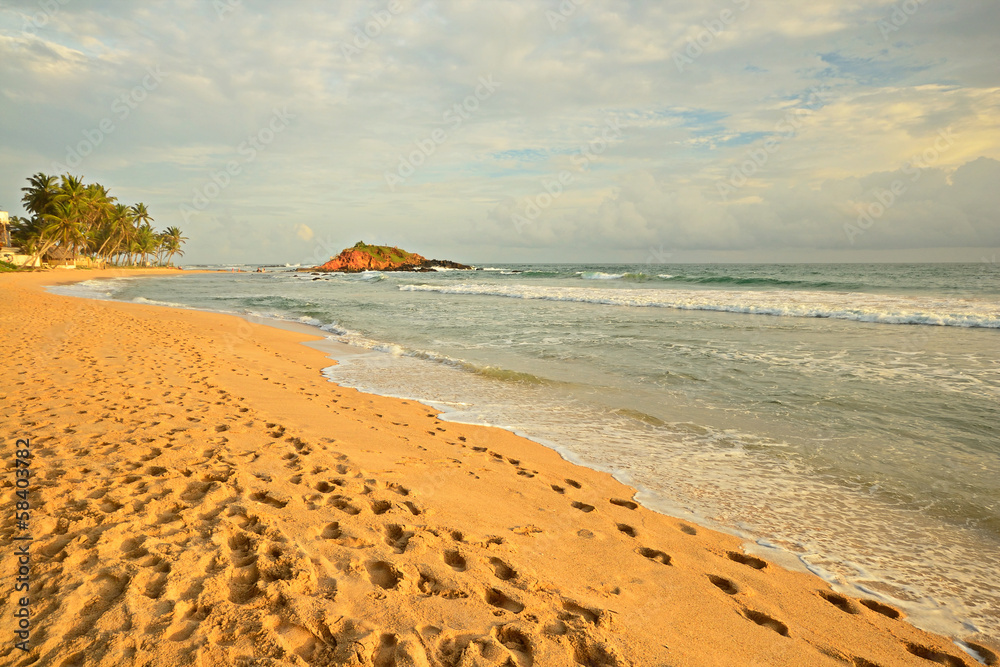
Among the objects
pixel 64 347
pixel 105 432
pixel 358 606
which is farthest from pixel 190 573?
pixel 64 347

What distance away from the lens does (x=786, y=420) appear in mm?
6852

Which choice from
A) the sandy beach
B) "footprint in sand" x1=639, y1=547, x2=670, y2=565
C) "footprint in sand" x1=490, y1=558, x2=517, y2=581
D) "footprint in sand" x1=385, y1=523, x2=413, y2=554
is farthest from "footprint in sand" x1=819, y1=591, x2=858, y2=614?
"footprint in sand" x1=385, y1=523, x2=413, y2=554

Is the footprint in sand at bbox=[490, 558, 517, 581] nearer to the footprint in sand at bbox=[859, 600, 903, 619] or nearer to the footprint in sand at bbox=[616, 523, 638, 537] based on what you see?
the footprint in sand at bbox=[616, 523, 638, 537]

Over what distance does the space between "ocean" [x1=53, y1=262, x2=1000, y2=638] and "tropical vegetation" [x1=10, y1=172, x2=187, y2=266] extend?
65.5m

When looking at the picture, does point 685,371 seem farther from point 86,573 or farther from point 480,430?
point 86,573

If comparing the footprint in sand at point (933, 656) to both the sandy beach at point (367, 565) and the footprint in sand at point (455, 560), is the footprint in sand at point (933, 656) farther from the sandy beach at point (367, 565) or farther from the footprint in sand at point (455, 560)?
the footprint in sand at point (455, 560)

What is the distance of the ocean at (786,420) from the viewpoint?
3.84 metres

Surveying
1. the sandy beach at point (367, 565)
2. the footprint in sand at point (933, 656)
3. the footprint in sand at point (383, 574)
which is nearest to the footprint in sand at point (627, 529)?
the sandy beach at point (367, 565)

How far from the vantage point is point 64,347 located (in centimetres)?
1013

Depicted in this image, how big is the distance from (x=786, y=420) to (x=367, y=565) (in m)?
6.28

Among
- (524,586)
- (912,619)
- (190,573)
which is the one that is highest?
(190,573)

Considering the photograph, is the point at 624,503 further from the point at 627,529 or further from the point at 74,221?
the point at 74,221

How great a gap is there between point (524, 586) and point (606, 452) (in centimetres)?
317

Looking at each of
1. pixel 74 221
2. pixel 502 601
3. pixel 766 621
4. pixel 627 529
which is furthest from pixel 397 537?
pixel 74 221
